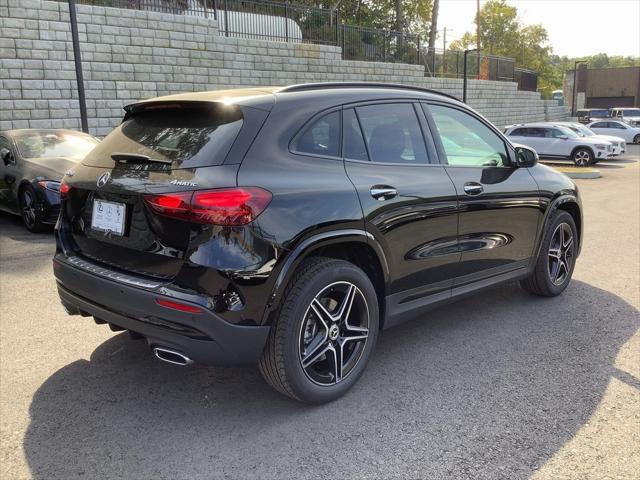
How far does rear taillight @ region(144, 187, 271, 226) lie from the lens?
2770mm

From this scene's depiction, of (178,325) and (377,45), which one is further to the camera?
(377,45)

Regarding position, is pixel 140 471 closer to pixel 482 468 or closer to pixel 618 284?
pixel 482 468

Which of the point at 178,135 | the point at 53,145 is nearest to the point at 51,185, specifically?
the point at 53,145

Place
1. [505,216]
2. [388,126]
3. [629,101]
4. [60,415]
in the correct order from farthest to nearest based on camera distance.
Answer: [629,101], [505,216], [388,126], [60,415]

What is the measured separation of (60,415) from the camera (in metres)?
3.15

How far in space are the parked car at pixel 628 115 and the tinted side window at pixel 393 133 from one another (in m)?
39.7

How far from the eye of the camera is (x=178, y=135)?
3.20 m

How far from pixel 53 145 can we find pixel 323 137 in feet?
23.3

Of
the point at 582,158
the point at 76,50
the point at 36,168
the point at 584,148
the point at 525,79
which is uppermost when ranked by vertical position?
the point at 525,79

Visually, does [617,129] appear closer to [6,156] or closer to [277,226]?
[6,156]

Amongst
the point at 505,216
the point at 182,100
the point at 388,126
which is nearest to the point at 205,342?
the point at 182,100

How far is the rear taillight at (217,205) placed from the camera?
277 cm

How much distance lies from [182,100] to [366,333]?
5.62ft

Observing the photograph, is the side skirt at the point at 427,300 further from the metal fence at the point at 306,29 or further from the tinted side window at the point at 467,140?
the metal fence at the point at 306,29
